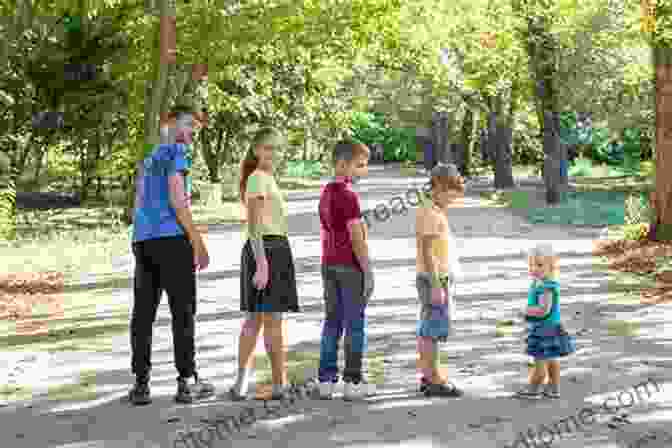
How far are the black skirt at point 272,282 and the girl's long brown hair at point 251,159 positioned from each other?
38 cm

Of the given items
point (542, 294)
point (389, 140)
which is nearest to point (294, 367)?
point (542, 294)

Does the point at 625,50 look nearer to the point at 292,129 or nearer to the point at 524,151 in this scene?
the point at 292,129

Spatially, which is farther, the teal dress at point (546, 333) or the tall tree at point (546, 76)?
the tall tree at point (546, 76)

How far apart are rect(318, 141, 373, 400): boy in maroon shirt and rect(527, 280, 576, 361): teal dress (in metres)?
1.14

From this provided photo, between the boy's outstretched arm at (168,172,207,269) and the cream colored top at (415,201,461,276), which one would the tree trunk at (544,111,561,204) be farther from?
the boy's outstretched arm at (168,172,207,269)

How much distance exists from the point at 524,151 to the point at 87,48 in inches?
1406

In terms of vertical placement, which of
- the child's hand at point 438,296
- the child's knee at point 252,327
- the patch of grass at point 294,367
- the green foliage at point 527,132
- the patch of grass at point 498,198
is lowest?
the patch of grass at point 294,367

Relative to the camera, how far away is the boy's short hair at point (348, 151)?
7.00 m

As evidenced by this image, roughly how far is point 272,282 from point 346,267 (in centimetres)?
51

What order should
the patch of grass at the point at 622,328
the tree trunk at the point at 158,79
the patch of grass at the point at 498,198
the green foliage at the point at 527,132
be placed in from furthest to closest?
the green foliage at the point at 527,132
the patch of grass at the point at 498,198
the tree trunk at the point at 158,79
the patch of grass at the point at 622,328

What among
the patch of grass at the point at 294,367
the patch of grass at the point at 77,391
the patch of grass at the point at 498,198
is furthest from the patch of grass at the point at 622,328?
the patch of grass at the point at 498,198

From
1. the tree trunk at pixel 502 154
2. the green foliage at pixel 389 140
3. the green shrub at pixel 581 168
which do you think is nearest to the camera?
the tree trunk at pixel 502 154

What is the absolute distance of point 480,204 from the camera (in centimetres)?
3425

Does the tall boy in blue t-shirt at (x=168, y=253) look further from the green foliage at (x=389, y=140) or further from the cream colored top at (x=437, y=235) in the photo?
the green foliage at (x=389, y=140)
